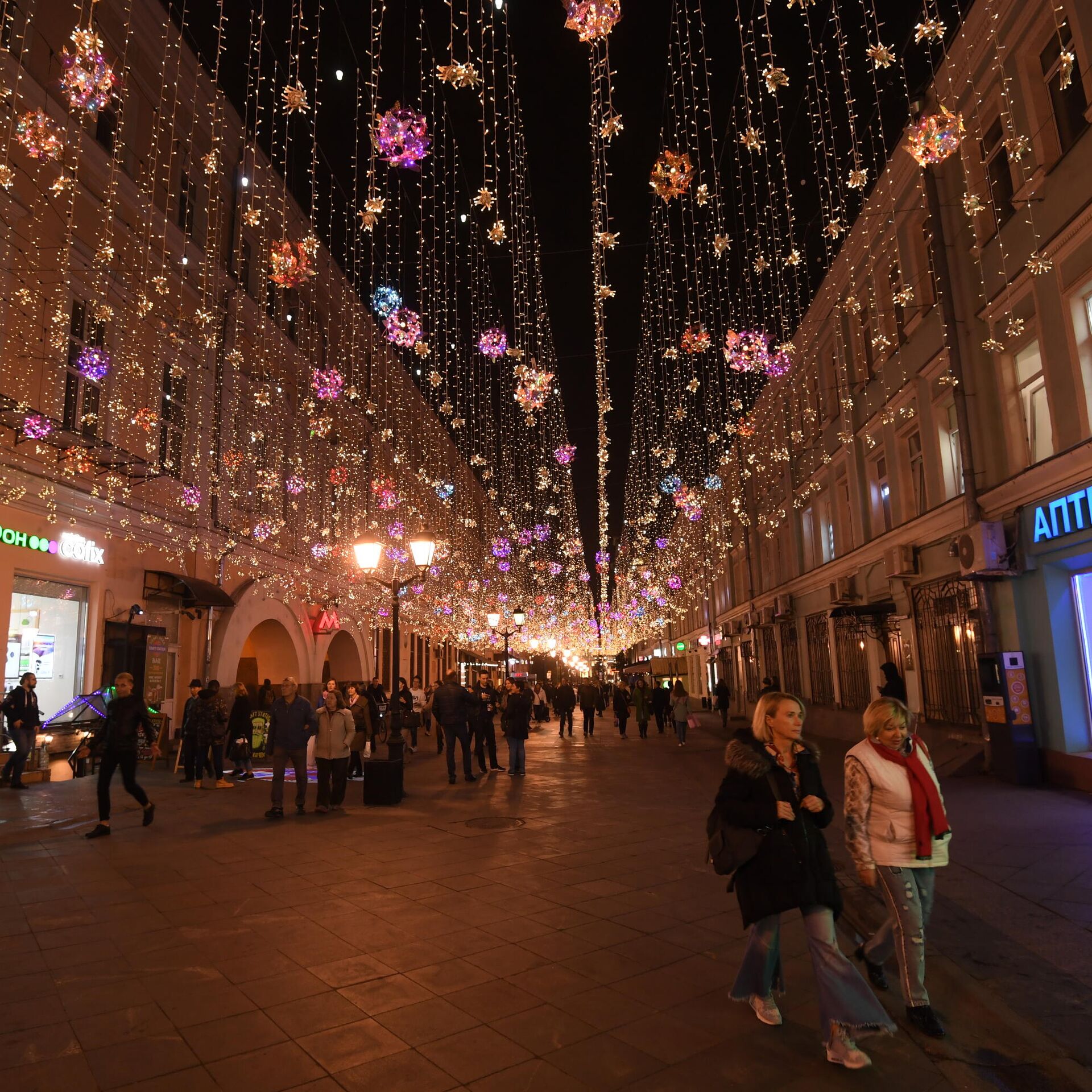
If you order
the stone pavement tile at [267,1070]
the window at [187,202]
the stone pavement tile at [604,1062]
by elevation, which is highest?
the window at [187,202]

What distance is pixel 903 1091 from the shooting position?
351cm

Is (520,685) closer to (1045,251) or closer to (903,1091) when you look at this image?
(1045,251)

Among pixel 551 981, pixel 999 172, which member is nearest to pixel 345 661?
pixel 999 172

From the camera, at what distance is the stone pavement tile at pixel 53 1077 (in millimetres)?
3477

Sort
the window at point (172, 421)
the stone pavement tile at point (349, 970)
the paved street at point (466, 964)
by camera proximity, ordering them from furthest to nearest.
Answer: the window at point (172, 421)
the stone pavement tile at point (349, 970)
the paved street at point (466, 964)

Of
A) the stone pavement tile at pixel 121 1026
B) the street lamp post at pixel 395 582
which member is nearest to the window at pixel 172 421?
the street lamp post at pixel 395 582

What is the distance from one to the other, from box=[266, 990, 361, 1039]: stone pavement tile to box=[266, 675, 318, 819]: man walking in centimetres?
641

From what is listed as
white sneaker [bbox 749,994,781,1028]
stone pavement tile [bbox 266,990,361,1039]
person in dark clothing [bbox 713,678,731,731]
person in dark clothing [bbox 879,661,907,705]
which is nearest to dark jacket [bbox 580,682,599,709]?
person in dark clothing [bbox 713,678,731,731]

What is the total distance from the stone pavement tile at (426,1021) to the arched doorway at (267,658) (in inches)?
841

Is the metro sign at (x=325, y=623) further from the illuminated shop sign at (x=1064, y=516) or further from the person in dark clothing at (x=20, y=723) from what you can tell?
the illuminated shop sign at (x=1064, y=516)

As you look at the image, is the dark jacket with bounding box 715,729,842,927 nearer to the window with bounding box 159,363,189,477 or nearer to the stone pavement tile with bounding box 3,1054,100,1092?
the stone pavement tile with bounding box 3,1054,100,1092

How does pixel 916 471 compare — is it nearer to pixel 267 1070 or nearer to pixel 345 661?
pixel 267 1070

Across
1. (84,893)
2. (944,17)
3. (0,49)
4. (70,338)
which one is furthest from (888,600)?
(0,49)

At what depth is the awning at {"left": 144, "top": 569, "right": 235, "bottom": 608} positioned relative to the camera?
1695 centimetres
